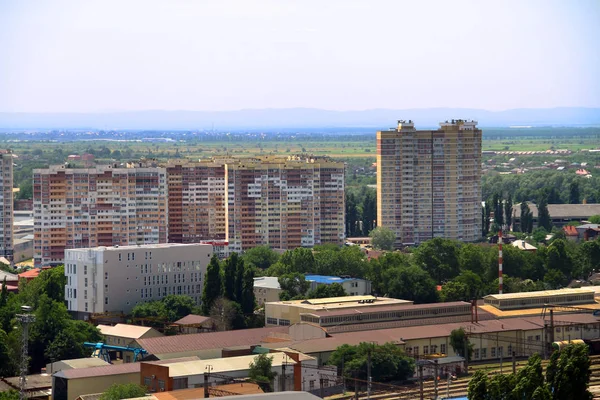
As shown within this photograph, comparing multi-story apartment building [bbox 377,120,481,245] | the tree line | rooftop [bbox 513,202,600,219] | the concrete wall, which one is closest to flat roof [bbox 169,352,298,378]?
the concrete wall

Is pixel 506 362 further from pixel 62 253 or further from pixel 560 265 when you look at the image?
pixel 62 253

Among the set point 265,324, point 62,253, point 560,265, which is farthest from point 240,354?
point 62,253

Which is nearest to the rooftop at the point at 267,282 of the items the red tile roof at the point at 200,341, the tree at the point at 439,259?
the tree at the point at 439,259

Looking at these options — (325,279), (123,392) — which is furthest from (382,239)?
(123,392)

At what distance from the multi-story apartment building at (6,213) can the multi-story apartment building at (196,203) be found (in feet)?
24.6

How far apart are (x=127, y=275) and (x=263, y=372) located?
13110mm

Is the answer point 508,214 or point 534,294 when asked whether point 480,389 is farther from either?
point 508,214

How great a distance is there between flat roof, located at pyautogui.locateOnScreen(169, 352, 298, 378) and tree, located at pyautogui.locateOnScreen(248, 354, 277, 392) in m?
0.34

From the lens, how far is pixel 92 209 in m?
55.8

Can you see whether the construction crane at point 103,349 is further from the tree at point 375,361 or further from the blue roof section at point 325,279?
the blue roof section at point 325,279

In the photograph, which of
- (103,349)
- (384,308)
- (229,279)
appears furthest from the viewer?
(229,279)

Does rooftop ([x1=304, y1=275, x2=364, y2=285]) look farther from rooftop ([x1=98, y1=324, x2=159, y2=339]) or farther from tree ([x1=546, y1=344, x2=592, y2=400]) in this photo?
tree ([x1=546, y1=344, x2=592, y2=400])

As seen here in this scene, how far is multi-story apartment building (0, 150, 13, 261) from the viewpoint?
6141cm

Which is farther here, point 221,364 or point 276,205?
point 276,205
